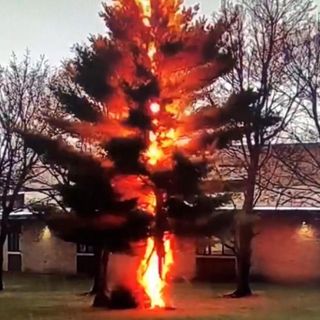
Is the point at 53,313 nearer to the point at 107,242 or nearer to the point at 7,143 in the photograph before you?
the point at 107,242

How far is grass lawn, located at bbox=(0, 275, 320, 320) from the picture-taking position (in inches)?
704

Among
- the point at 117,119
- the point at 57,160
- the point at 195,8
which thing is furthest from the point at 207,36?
the point at 57,160

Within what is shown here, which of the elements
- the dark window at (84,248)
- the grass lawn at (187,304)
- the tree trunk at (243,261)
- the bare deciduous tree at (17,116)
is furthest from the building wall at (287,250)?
the bare deciduous tree at (17,116)

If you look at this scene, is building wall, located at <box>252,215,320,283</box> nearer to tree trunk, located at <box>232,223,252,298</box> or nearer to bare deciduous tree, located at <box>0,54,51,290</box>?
tree trunk, located at <box>232,223,252,298</box>

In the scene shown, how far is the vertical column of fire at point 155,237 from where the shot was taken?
2020 cm

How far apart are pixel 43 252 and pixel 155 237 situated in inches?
788

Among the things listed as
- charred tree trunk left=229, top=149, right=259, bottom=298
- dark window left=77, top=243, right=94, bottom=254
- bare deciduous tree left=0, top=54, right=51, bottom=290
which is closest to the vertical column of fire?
dark window left=77, top=243, right=94, bottom=254

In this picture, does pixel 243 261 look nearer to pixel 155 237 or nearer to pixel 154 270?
pixel 154 270

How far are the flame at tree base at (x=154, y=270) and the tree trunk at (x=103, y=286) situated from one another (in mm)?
1109

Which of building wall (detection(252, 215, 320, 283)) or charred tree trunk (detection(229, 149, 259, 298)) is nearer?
charred tree trunk (detection(229, 149, 259, 298))

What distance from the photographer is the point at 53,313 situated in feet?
61.6

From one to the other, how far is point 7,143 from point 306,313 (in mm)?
14228

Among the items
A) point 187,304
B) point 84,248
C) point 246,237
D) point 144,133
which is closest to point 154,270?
point 187,304

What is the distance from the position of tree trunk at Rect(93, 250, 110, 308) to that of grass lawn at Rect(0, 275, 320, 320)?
36 cm
